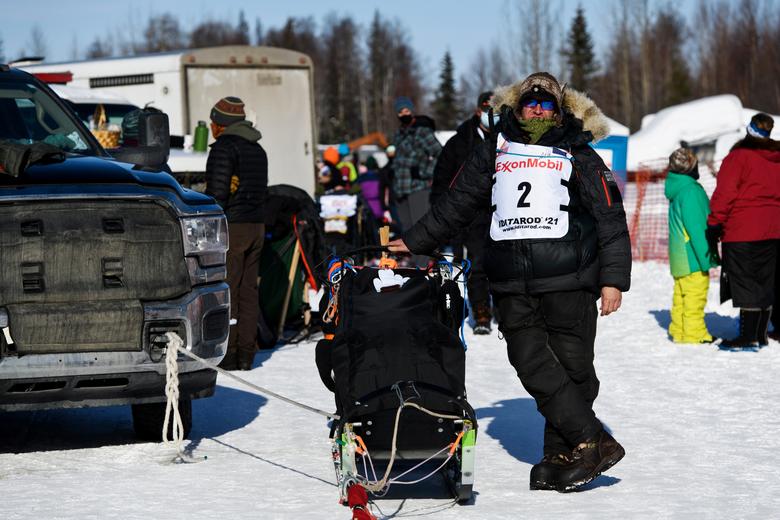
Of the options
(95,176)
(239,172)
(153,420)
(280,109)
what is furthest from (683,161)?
(280,109)

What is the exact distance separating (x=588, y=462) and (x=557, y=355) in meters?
0.53

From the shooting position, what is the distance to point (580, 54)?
288ft

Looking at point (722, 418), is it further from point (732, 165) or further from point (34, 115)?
point (34, 115)

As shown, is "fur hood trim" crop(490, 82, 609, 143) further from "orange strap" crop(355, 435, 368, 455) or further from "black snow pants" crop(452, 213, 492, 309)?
"black snow pants" crop(452, 213, 492, 309)

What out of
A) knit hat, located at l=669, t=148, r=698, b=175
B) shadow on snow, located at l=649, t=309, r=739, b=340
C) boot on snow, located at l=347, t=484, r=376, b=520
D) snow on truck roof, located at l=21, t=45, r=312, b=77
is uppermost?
snow on truck roof, located at l=21, t=45, r=312, b=77

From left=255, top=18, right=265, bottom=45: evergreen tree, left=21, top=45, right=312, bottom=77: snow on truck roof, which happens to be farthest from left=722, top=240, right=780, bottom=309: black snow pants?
left=255, top=18, right=265, bottom=45: evergreen tree

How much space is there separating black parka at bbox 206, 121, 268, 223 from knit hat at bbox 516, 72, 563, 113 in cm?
420

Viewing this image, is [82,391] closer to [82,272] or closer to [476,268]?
[82,272]

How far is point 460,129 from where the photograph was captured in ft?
40.2

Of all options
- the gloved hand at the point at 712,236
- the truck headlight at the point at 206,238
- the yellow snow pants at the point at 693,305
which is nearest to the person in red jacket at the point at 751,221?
the gloved hand at the point at 712,236

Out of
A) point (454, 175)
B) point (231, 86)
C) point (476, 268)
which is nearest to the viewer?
point (454, 175)

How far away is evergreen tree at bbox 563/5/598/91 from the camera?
8656 cm

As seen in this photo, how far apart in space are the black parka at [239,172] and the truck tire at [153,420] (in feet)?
10.3

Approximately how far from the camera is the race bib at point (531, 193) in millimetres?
5906
